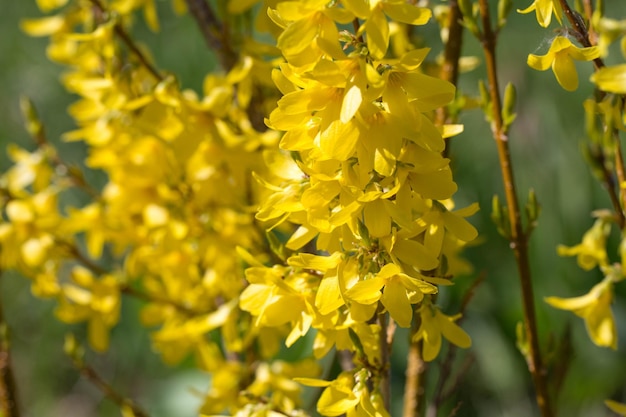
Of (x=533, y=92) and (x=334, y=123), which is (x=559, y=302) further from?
(x=533, y=92)

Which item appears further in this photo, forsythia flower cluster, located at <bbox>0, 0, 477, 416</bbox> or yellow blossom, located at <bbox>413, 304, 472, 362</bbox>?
yellow blossom, located at <bbox>413, 304, 472, 362</bbox>

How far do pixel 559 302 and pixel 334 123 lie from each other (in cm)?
45

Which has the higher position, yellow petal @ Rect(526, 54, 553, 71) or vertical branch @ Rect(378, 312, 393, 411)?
yellow petal @ Rect(526, 54, 553, 71)

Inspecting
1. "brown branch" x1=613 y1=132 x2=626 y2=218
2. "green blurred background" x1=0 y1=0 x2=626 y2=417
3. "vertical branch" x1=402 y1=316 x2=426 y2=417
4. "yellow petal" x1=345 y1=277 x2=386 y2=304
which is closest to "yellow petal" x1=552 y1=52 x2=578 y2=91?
"brown branch" x1=613 y1=132 x2=626 y2=218

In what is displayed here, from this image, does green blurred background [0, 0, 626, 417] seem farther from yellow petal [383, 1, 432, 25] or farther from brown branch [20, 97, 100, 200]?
yellow petal [383, 1, 432, 25]

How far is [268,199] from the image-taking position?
878 millimetres

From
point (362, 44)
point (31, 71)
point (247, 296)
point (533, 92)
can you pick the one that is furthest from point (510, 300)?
point (31, 71)

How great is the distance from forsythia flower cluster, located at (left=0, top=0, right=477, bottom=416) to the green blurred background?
841 millimetres

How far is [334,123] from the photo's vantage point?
0.75 m

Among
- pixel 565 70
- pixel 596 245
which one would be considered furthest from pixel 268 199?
pixel 596 245

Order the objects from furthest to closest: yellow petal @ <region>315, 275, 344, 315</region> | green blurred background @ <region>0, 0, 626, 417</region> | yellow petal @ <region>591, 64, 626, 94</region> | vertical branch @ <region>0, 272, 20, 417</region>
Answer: green blurred background @ <region>0, 0, 626, 417</region>, vertical branch @ <region>0, 272, 20, 417</region>, yellow petal @ <region>315, 275, 344, 315</region>, yellow petal @ <region>591, 64, 626, 94</region>

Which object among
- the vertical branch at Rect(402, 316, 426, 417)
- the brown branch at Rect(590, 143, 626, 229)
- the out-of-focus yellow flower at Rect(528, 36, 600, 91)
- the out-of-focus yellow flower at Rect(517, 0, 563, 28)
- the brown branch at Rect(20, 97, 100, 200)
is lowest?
the vertical branch at Rect(402, 316, 426, 417)

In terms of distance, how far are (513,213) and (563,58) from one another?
0.88ft

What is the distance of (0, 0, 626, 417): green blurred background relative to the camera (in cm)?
241
